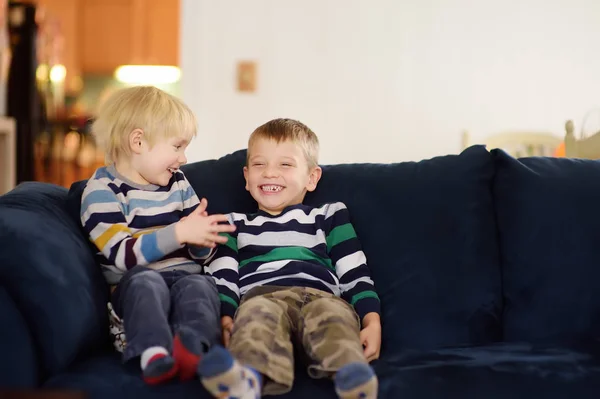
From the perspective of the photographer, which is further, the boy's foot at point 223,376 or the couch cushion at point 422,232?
the couch cushion at point 422,232

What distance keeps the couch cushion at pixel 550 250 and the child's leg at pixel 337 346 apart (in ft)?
1.56

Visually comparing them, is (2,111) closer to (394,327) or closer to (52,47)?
(52,47)

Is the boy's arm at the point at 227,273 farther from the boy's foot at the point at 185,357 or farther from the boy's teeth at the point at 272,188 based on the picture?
the boy's foot at the point at 185,357

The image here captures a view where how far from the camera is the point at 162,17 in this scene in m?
7.43

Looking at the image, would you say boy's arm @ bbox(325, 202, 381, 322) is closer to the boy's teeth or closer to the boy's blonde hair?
the boy's teeth

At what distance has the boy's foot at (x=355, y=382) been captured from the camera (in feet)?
4.15

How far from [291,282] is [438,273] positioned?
0.39 m

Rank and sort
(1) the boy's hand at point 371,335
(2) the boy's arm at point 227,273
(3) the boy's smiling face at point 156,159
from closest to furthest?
(1) the boy's hand at point 371,335 → (2) the boy's arm at point 227,273 → (3) the boy's smiling face at point 156,159

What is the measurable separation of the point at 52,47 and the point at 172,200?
4233 mm

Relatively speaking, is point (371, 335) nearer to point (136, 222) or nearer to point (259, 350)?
point (259, 350)

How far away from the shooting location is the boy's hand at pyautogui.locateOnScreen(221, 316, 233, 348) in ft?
5.26

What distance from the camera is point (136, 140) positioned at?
1.80 meters

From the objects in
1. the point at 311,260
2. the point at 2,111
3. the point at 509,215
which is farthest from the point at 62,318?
the point at 2,111

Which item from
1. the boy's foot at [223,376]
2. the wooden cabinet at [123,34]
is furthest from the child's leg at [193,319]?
the wooden cabinet at [123,34]
